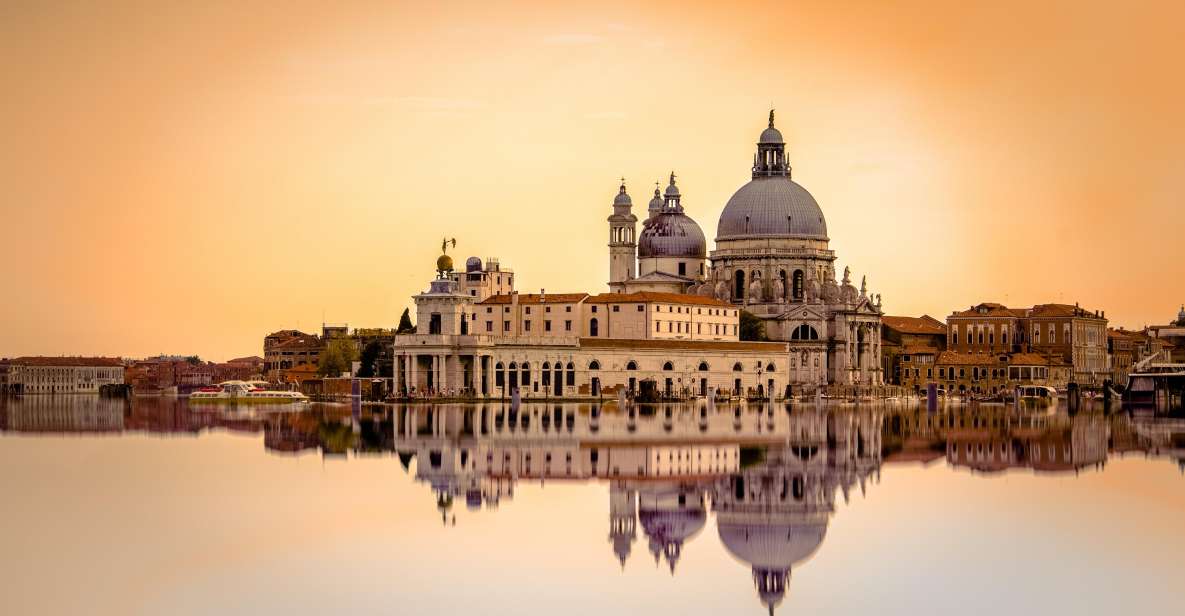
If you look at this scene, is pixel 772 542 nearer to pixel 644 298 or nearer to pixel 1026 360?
pixel 644 298

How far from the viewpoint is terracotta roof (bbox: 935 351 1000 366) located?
398ft

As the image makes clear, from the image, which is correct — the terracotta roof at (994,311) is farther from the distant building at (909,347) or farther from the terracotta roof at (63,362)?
the terracotta roof at (63,362)

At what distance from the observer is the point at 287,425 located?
65.4 metres

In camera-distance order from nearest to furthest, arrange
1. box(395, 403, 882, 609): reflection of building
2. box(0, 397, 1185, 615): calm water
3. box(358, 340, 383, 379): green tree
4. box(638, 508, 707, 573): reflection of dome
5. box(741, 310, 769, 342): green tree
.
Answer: box(0, 397, 1185, 615): calm water < box(638, 508, 707, 573): reflection of dome < box(395, 403, 882, 609): reflection of building < box(358, 340, 383, 379): green tree < box(741, 310, 769, 342): green tree

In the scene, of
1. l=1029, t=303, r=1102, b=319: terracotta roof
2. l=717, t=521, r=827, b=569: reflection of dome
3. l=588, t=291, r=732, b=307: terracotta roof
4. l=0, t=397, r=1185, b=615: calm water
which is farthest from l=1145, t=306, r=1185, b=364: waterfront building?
l=717, t=521, r=827, b=569: reflection of dome

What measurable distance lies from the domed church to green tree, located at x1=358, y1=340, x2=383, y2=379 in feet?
56.7

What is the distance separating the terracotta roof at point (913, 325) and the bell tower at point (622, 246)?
59.2 ft

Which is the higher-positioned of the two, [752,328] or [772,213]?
[772,213]

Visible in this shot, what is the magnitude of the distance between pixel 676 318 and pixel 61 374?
254 feet

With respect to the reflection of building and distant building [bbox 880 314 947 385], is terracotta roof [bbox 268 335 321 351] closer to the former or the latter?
distant building [bbox 880 314 947 385]

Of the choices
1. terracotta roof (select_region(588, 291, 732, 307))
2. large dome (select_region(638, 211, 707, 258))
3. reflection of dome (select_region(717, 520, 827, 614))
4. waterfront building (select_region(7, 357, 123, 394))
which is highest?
large dome (select_region(638, 211, 707, 258))

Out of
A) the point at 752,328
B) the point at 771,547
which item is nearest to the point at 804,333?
the point at 752,328

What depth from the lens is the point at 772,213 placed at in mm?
114312

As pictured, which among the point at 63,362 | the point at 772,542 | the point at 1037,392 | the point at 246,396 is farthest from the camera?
the point at 63,362
